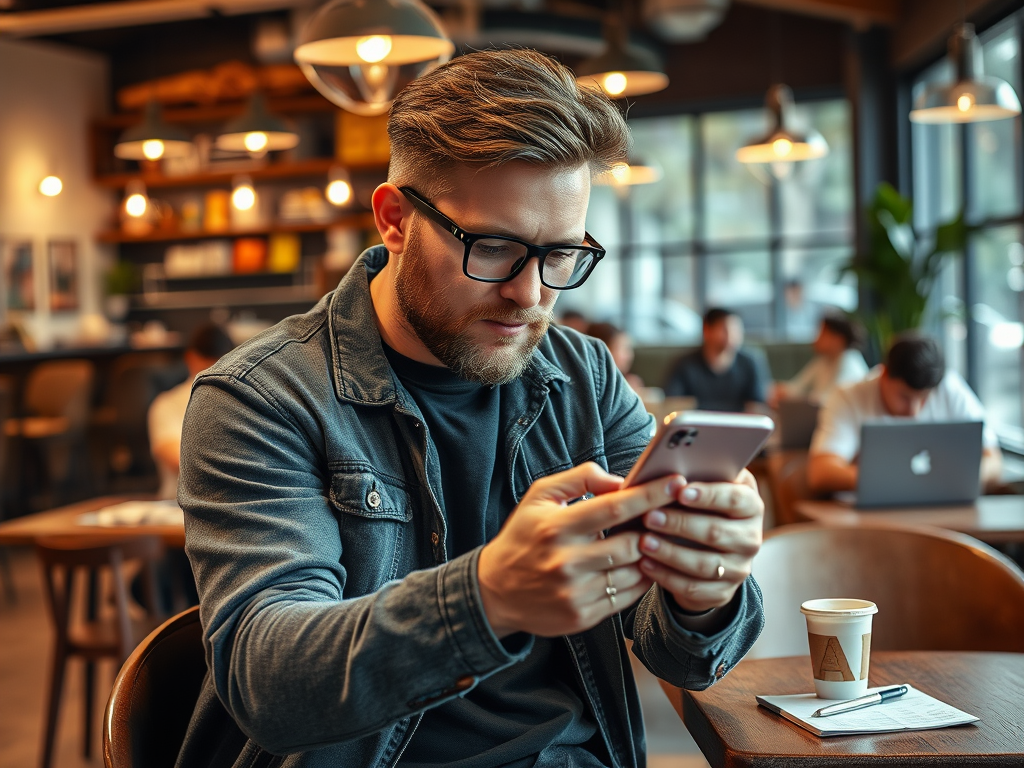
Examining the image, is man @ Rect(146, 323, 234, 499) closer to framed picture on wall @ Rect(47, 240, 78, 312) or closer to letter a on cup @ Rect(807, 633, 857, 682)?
letter a on cup @ Rect(807, 633, 857, 682)

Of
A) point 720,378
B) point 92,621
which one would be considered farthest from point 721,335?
point 92,621

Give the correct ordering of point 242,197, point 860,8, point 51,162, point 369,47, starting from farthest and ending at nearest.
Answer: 1. point 51,162
2. point 242,197
3. point 860,8
4. point 369,47

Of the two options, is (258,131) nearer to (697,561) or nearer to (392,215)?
(392,215)

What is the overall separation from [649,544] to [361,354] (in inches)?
22.8

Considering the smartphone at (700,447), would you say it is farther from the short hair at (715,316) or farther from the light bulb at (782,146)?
the short hair at (715,316)

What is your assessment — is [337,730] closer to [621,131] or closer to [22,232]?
[621,131]

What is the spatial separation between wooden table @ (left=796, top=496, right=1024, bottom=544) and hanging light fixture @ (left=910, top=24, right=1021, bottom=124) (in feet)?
5.42

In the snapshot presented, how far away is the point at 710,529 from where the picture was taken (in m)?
1.02

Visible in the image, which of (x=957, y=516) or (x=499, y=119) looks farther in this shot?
(x=957, y=516)

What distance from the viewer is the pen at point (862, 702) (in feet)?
4.23

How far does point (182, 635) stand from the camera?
1.46 m

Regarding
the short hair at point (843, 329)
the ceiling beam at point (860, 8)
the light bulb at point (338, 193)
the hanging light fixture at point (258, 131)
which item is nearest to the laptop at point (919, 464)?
the short hair at point (843, 329)

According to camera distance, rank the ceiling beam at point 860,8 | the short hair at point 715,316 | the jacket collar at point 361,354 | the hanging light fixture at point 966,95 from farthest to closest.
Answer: the ceiling beam at point 860,8
the short hair at point 715,316
the hanging light fixture at point 966,95
the jacket collar at point 361,354

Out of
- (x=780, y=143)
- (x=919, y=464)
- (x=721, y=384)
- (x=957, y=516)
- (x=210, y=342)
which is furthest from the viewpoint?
(x=721, y=384)
